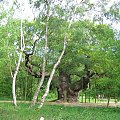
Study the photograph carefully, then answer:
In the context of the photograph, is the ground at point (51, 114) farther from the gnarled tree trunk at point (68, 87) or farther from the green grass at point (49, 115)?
the gnarled tree trunk at point (68, 87)

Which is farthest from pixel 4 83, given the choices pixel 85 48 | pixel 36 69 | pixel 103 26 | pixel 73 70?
pixel 103 26

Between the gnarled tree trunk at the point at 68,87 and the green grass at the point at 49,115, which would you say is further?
the gnarled tree trunk at the point at 68,87

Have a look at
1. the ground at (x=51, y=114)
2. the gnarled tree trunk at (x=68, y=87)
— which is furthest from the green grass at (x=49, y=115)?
the gnarled tree trunk at (x=68, y=87)

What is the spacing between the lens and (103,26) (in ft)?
75.5

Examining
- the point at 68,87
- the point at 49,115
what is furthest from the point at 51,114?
the point at 68,87

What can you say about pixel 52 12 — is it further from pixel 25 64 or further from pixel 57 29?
pixel 25 64

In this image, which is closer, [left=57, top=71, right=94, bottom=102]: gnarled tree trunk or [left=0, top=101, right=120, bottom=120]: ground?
[left=0, top=101, right=120, bottom=120]: ground

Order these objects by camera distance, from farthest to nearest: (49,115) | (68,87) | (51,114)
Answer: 1. (68,87)
2. (51,114)
3. (49,115)

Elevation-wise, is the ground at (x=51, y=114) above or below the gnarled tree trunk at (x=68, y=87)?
below

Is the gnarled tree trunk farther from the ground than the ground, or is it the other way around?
the gnarled tree trunk

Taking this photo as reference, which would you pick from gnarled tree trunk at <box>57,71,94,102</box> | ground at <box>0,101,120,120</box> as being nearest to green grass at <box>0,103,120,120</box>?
ground at <box>0,101,120,120</box>

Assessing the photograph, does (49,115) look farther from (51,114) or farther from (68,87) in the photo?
(68,87)

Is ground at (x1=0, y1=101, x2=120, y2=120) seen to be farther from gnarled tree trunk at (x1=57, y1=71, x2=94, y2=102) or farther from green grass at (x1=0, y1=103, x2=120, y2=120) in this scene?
gnarled tree trunk at (x1=57, y1=71, x2=94, y2=102)

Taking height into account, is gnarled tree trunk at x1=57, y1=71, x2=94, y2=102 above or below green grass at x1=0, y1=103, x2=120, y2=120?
above
